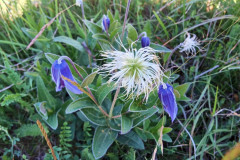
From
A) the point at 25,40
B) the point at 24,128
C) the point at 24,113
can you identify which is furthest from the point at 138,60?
the point at 25,40

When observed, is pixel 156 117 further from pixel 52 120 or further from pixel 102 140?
pixel 52 120

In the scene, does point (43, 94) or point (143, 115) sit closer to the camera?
point (143, 115)

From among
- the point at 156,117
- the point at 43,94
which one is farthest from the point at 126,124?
the point at 43,94

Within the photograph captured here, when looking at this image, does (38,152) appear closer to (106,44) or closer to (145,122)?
(145,122)

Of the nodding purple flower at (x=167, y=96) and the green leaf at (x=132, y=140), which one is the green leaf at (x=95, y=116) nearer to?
the green leaf at (x=132, y=140)

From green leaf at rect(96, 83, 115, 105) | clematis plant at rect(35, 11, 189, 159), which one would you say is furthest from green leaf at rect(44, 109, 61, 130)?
green leaf at rect(96, 83, 115, 105)

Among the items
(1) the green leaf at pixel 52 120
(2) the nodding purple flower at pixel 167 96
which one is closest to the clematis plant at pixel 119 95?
(2) the nodding purple flower at pixel 167 96
